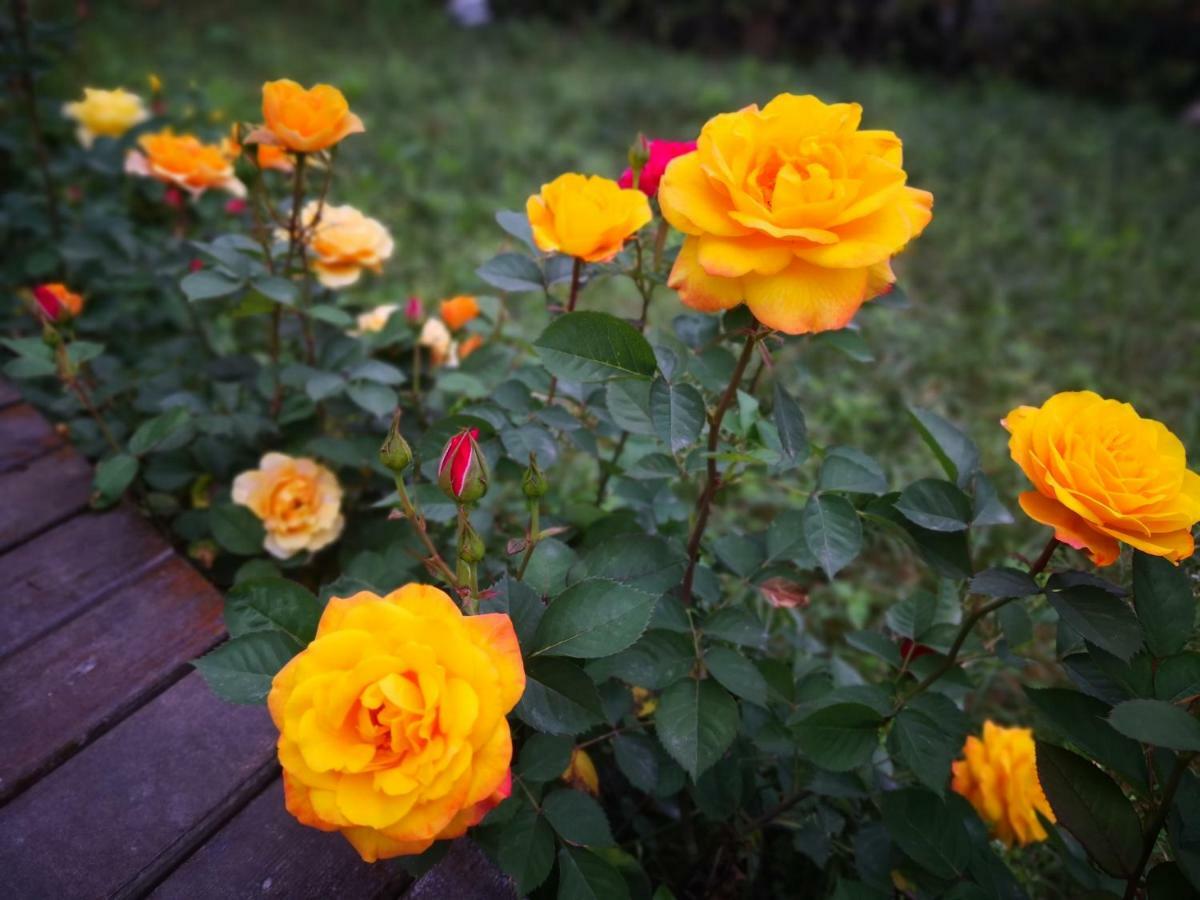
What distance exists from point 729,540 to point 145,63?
4224 mm

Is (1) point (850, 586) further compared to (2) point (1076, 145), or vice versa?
(2) point (1076, 145)

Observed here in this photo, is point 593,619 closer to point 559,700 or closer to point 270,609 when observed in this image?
point 559,700

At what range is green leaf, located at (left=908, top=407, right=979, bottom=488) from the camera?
34.8 inches

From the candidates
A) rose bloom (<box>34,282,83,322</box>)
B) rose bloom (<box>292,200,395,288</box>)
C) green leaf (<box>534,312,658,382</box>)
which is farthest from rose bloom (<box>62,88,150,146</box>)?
green leaf (<box>534,312,658,382</box>)

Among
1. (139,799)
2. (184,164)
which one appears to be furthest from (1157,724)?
(184,164)

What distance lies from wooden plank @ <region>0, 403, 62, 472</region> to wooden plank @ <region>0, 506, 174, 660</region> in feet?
0.59

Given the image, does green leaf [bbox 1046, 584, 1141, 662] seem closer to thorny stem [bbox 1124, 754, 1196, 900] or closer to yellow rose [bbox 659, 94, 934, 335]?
thorny stem [bbox 1124, 754, 1196, 900]

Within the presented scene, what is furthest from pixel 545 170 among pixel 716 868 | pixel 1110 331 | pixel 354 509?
pixel 716 868

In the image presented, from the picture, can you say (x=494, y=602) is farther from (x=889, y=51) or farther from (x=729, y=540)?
(x=889, y=51)

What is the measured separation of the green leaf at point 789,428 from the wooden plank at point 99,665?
0.75 meters

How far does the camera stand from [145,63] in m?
3.95

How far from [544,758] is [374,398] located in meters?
0.62

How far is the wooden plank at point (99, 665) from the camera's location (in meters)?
0.90

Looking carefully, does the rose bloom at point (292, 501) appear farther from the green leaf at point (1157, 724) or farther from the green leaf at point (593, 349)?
the green leaf at point (1157, 724)
